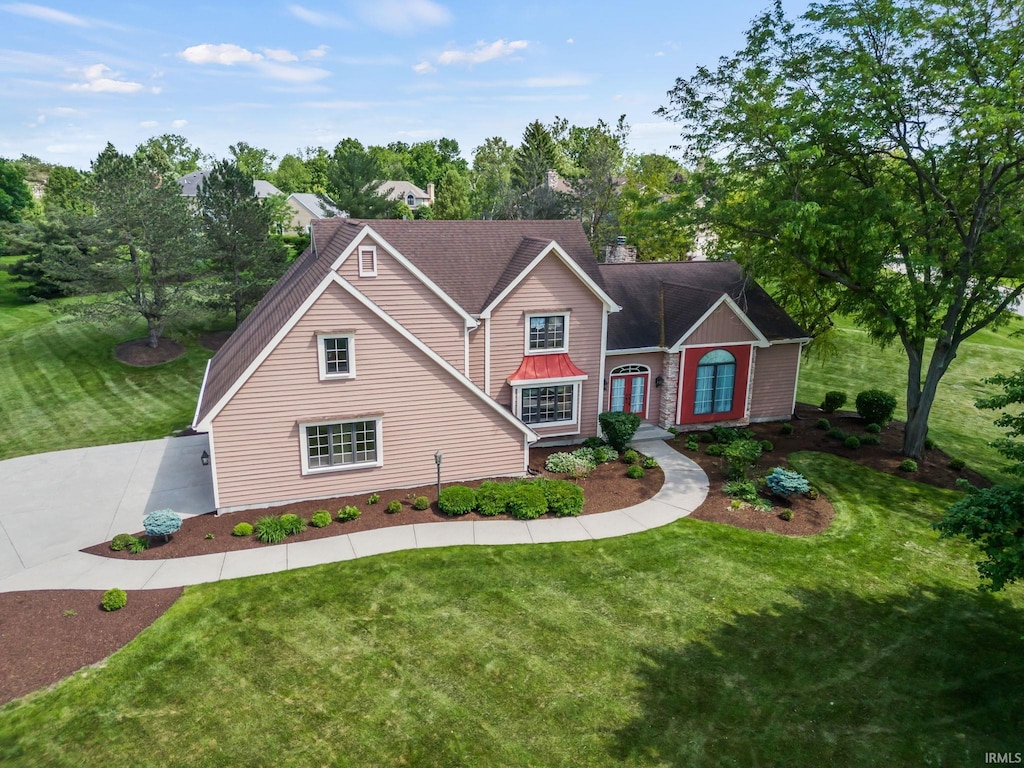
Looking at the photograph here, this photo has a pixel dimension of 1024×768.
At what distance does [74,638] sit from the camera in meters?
13.7

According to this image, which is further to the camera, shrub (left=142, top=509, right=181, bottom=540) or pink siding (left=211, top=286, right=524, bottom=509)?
pink siding (left=211, top=286, right=524, bottom=509)

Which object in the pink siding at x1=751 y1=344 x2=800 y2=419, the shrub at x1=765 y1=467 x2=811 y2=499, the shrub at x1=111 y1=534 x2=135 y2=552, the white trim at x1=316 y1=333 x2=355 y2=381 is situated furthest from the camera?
the pink siding at x1=751 y1=344 x2=800 y2=419

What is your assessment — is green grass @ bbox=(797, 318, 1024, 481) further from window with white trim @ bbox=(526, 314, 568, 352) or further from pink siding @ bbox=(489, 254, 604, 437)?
window with white trim @ bbox=(526, 314, 568, 352)

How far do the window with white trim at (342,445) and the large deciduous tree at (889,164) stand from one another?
15698 mm

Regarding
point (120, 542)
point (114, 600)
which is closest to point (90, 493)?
point (120, 542)

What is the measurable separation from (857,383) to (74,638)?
124 ft

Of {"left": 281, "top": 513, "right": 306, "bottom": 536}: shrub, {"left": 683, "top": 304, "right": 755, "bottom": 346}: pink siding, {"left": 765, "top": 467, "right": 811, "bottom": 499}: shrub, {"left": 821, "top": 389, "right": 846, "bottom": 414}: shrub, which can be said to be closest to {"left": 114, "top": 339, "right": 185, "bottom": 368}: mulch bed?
{"left": 281, "top": 513, "right": 306, "bottom": 536}: shrub

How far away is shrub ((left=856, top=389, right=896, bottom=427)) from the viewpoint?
27.9 meters

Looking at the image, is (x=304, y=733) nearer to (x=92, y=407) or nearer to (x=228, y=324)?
(x=92, y=407)

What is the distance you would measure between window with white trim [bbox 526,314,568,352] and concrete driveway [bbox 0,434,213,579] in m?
12.3

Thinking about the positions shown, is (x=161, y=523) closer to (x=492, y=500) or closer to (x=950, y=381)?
(x=492, y=500)

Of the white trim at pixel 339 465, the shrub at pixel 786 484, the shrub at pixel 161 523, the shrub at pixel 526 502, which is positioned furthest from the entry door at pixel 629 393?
the shrub at pixel 161 523

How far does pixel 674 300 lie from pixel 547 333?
691 cm

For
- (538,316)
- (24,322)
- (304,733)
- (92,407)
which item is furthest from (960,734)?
(24,322)
